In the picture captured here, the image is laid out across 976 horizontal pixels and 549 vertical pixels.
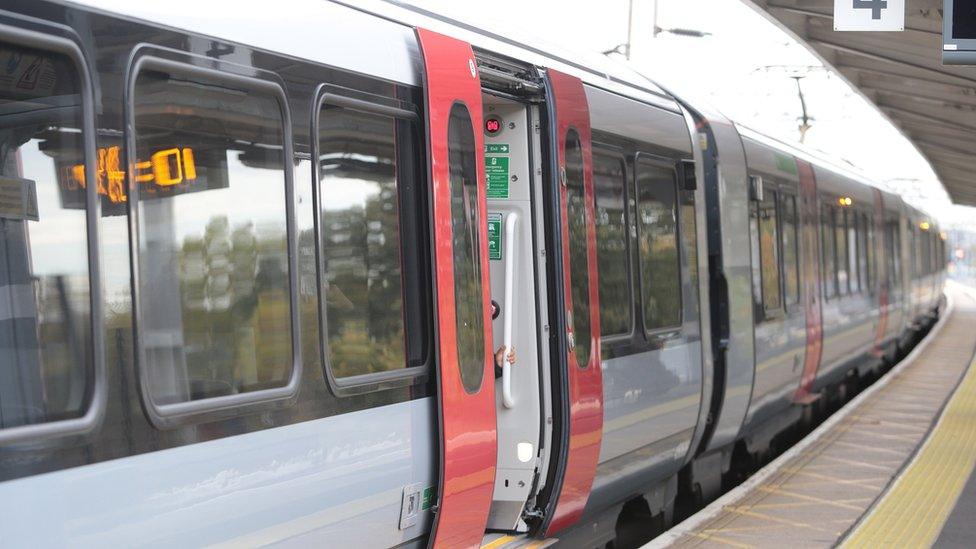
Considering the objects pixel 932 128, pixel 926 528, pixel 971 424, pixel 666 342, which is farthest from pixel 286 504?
pixel 932 128

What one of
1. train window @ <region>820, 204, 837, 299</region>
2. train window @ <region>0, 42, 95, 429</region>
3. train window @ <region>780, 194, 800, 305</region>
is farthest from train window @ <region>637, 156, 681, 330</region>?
train window @ <region>820, 204, 837, 299</region>

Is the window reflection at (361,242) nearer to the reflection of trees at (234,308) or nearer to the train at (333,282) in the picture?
the train at (333,282)

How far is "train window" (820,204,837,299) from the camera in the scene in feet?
47.1

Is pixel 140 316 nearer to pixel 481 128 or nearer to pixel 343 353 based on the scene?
pixel 343 353

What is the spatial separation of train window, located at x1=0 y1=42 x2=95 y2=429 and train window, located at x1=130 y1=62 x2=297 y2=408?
0.24 metres

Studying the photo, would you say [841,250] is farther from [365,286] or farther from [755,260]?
[365,286]

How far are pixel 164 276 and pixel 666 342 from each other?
486cm

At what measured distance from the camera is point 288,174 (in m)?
4.50

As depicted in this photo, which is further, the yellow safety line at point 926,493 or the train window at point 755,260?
the train window at point 755,260

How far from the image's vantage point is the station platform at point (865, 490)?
8.21 m

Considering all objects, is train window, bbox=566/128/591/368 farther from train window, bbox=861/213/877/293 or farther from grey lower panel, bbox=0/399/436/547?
train window, bbox=861/213/877/293

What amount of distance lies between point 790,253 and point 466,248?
24.5 feet

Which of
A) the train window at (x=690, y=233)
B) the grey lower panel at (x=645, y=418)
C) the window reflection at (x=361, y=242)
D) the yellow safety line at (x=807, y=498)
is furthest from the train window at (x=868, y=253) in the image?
the window reflection at (x=361, y=242)

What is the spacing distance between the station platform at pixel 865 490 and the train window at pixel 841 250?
1497 mm
